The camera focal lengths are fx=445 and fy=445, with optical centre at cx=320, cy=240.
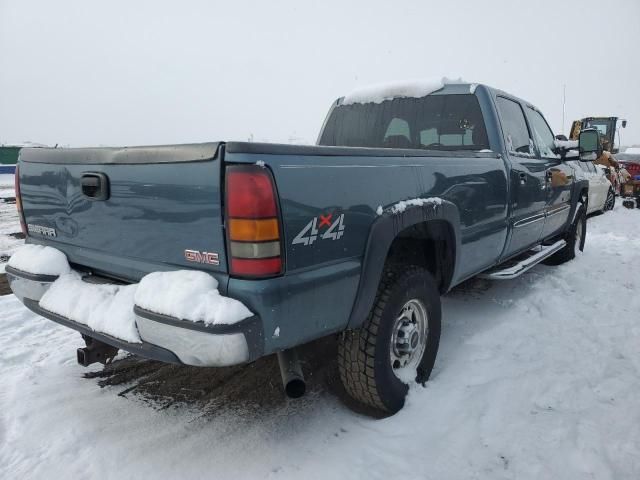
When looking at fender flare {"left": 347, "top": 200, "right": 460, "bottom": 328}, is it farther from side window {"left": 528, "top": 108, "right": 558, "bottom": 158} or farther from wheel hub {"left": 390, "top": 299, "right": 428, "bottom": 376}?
side window {"left": 528, "top": 108, "right": 558, "bottom": 158}

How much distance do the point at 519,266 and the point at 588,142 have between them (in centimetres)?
188

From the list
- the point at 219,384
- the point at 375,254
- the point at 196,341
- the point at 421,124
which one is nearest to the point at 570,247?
the point at 421,124

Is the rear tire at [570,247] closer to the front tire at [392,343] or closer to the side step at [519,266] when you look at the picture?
the side step at [519,266]

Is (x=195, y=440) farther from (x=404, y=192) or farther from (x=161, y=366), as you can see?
(x=404, y=192)

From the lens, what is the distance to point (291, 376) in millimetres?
2053

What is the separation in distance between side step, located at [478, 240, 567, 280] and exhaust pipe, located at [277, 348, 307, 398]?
2090 millimetres

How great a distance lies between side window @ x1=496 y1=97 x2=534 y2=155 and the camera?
3752 millimetres

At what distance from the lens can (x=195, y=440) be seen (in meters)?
2.29

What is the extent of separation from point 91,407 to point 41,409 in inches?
10.3

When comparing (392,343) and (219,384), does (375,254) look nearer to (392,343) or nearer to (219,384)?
(392,343)

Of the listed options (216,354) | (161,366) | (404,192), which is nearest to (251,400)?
(161,366)

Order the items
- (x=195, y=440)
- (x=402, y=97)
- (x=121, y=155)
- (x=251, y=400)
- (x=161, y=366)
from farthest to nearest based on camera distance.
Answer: (x=402, y=97), (x=161, y=366), (x=251, y=400), (x=195, y=440), (x=121, y=155)

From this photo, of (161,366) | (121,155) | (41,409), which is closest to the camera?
(121,155)

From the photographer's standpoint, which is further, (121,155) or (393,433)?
(393,433)
